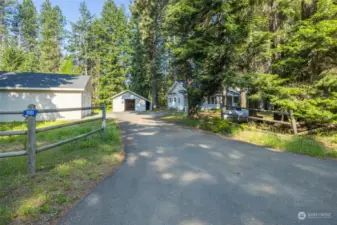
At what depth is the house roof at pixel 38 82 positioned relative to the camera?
14305 mm

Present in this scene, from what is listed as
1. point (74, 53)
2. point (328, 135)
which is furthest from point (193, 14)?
point (74, 53)

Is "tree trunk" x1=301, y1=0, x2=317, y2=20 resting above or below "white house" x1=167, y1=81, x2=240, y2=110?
above

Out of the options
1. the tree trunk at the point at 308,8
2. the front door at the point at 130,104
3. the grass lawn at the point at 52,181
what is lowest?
the grass lawn at the point at 52,181

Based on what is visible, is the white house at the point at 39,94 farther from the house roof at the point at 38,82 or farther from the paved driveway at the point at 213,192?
the paved driveway at the point at 213,192

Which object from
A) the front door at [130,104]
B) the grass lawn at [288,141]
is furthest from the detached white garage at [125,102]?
the grass lawn at [288,141]

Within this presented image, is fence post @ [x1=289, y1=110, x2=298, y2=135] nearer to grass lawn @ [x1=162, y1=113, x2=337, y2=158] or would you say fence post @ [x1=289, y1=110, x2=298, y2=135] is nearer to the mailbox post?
grass lawn @ [x1=162, y1=113, x2=337, y2=158]

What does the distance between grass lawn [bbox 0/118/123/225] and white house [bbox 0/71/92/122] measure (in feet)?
36.2

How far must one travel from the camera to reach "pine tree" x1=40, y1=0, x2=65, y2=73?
118 ft

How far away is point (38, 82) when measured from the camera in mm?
15383

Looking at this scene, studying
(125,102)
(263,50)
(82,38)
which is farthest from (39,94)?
(82,38)

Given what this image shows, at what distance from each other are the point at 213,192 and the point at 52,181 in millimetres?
2779

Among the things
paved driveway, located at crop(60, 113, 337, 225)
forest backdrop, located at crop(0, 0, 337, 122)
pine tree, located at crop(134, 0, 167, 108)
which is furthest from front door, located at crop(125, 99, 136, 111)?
paved driveway, located at crop(60, 113, 337, 225)

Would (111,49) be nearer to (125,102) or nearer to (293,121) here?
(125,102)

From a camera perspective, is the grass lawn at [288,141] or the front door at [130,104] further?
the front door at [130,104]
